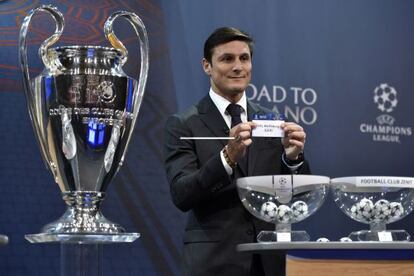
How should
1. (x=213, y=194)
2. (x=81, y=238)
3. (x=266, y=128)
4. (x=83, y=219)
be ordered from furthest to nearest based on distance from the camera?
1. (x=213, y=194)
2. (x=266, y=128)
3. (x=83, y=219)
4. (x=81, y=238)

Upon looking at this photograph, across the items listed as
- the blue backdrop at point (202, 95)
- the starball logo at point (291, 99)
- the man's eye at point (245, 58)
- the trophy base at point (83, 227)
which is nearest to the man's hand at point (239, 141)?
the man's eye at point (245, 58)

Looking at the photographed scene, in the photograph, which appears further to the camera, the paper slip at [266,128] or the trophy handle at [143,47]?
the paper slip at [266,128]

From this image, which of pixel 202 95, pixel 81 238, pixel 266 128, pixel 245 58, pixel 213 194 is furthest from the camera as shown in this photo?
pixel 202 95

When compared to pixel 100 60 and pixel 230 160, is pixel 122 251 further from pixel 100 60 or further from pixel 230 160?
pixel 100 60

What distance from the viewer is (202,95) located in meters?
4.12

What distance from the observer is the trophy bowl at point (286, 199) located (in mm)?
2385

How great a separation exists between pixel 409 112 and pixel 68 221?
312 cm

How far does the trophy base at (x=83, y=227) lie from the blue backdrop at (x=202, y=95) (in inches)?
72.7

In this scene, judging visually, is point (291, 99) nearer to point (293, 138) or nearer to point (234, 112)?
point (234, 112)

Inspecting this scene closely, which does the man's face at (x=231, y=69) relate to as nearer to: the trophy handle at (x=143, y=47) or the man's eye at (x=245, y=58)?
the man's eye at (x=245, y=58)

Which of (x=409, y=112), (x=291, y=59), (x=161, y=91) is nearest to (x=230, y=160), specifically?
(x=161, y=91)

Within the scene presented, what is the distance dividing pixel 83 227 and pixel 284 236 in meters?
0.73

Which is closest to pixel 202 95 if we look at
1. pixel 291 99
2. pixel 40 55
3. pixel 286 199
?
pixel 291 99

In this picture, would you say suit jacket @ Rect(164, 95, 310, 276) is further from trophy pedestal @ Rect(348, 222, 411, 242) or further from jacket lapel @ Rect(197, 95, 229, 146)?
trophy pedestal @ Rect(348, 222, 411, 242)
